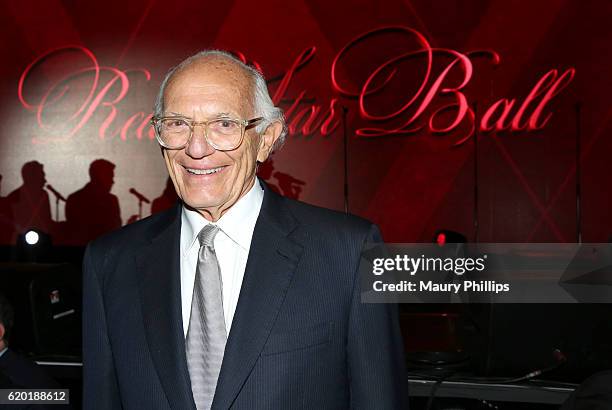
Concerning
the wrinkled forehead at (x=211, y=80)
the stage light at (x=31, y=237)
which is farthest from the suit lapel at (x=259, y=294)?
the stage light at (x=31, y=237)

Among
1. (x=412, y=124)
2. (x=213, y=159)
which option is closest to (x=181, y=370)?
(x=213, y=159)

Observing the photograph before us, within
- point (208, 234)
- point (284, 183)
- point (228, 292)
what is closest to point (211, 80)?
Result: point (208, 234)

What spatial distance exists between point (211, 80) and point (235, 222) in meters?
0.31

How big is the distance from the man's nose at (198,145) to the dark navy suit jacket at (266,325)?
8.1 inches

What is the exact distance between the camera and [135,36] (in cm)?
743

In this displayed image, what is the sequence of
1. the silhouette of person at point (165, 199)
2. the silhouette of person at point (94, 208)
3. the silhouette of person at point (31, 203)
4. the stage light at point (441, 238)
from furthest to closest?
the silhouette of person at point (31, 203)
the silhouette of person at point (94, 208)
the silhouette of person at point (165, 199)
the stage light at point (441, 238)

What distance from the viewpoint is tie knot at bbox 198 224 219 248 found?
136cm

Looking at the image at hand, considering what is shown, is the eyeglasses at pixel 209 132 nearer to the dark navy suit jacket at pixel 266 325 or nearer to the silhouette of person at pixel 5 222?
the dark navy suit jacket at pixel 266 325

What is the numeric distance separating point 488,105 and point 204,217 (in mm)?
5803

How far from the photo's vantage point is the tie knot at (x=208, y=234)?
1360 mm

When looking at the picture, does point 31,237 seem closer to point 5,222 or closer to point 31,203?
point 31,203

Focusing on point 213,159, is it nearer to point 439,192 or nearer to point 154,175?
point 439,192

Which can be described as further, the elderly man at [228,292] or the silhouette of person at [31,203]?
the silhouette of person at [31,203]

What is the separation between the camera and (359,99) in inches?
271
